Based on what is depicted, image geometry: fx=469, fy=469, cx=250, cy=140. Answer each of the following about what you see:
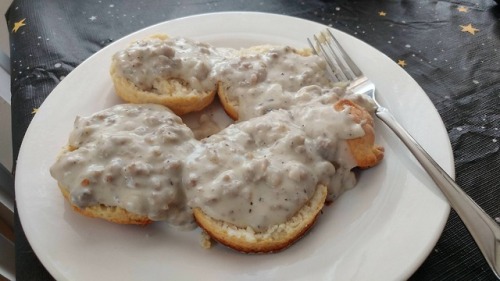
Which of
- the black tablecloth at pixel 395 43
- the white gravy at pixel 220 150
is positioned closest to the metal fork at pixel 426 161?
the white gravy at pixel 220 150

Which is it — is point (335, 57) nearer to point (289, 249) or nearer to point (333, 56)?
point (333, 56)

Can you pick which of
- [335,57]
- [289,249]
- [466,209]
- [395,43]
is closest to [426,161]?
[466,209]

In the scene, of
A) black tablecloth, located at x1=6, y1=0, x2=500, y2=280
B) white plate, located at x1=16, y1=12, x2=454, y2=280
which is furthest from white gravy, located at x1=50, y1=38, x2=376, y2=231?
black tablecloth, located at x1=6, y1=0, x2=500, y2=280

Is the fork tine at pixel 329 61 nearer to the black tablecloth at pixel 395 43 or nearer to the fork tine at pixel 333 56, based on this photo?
the fork tine at pixel 333 56

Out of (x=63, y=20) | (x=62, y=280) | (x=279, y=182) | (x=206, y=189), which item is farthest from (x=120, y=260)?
(x=63, y=20)

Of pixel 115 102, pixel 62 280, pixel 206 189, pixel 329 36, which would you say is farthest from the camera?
pixel 329 36

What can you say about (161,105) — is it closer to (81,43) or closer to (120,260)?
(120,260)
